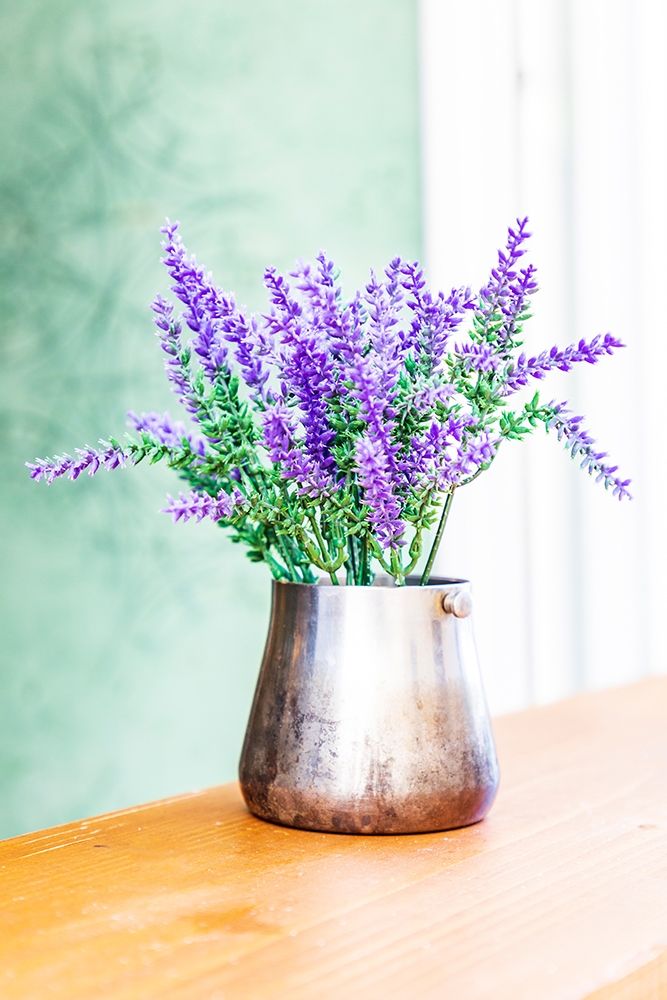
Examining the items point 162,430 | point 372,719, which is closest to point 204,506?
point 162,430

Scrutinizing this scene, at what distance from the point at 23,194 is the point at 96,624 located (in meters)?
0.78

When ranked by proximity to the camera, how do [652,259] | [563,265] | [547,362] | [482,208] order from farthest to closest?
[482,208] → [563,265] → [652,259] → [547,362]

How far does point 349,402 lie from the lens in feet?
2.38

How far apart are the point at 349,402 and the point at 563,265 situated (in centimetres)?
144

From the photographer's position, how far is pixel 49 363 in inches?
76.7

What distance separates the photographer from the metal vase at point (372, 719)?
28.5 inches

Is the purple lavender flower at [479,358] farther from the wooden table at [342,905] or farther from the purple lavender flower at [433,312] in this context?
the wooden table at [342,905]

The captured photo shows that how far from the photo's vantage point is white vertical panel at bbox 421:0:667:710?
1948 millimetres

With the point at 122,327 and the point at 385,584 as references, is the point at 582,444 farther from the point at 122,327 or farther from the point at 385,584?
the point at 122,327

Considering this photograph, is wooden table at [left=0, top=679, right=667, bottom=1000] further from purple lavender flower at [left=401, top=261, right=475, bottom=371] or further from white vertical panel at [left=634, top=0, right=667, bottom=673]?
white vertical panel at [left=634, top=0, right=667, bottom=673]

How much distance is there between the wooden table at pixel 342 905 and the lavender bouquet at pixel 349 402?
211 mm

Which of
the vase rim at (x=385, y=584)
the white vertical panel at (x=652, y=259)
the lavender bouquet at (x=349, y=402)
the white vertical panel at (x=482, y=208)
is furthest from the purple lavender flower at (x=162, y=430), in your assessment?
the white vertical panel at (x=482, y=208)

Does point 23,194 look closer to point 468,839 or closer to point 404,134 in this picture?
point 404,134

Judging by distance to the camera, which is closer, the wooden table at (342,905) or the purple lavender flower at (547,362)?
the wooden table at (342,905)
